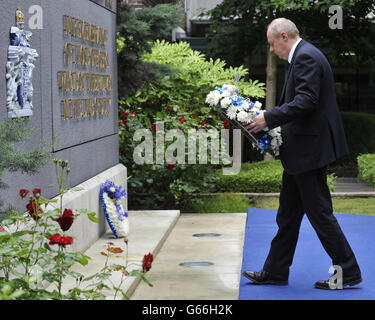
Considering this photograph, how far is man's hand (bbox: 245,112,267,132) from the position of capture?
5.51 meters

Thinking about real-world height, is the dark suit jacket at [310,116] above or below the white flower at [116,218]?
above

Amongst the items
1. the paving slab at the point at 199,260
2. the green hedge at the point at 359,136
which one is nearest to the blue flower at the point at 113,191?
the paving slab at the point at 199,260

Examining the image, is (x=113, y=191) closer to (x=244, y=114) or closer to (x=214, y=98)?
(x=214, y=98)

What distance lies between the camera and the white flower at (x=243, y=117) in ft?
18.5

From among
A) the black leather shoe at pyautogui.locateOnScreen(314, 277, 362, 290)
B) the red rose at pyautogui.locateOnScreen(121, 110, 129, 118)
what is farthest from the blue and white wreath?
the red rose at pyautogui.locateOnScreen(121, 110, 129, 118)

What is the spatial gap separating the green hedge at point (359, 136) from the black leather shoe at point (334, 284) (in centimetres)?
1244

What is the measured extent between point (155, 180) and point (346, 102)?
11.4 metres

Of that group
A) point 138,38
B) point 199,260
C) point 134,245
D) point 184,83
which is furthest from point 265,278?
point 184,83

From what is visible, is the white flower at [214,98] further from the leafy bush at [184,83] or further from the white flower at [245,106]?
the leafy bush at [184,83]

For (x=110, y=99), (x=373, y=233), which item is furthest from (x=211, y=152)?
(x=373, y=233)

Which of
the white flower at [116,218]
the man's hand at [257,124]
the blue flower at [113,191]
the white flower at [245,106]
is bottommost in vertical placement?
the white flower at [116,218]

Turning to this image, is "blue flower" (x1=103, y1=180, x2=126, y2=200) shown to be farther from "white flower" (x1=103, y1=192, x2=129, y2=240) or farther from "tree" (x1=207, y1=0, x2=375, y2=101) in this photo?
"tree" (x1=207, y1=0, x2=375, y2=101)
